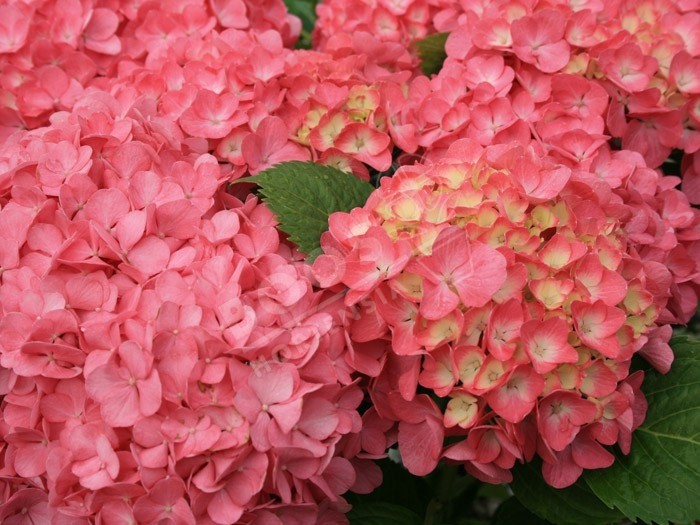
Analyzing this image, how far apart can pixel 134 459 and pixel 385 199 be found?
1.56 ft

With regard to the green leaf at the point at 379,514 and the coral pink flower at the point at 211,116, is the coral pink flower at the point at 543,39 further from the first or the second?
the green leaf at the point at 379,514

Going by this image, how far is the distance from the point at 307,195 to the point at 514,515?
2.53 ft

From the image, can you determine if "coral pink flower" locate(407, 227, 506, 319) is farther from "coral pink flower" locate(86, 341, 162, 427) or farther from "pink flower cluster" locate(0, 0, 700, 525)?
"coral pink flower" locate(86, 341, 162, 427)

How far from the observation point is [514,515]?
160 centimetres

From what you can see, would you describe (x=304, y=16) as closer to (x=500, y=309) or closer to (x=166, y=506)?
(x=500, y=309)

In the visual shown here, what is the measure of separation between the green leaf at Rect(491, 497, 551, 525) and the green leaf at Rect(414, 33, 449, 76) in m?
0.86

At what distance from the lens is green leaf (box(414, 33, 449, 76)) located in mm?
1636

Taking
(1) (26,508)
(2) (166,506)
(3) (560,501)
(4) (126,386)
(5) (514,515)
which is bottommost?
(5) (514,515)

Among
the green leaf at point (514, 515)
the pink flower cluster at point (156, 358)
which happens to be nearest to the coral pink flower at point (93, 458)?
the pink flower cluster at point (156, 358)

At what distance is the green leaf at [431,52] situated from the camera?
164 cm

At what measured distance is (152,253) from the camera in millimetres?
1134

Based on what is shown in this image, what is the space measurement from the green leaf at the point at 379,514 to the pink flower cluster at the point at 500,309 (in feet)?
0.93

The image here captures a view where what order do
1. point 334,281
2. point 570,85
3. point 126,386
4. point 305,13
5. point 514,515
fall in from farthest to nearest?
point 305,13, point 514,515, point 570,85, point 334,281, point 126,386

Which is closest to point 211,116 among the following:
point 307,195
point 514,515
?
Result: point 307,195
